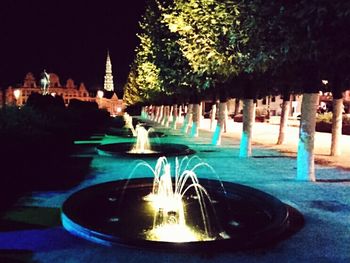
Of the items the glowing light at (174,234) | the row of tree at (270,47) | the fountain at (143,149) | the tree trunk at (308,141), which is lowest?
the glowing light at (174,234)

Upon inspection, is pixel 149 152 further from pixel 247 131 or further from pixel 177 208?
pixel 177 208

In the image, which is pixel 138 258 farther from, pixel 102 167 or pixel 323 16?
pixel 102 167

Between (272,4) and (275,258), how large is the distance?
4163 millimetres

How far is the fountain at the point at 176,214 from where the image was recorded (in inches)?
251

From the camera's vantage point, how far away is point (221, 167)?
13609 mm

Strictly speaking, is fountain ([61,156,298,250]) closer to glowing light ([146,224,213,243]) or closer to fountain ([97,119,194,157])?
glowing light ([146,224,213,243])

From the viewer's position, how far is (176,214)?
27.3 ft

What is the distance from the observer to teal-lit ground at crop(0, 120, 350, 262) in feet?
19.2

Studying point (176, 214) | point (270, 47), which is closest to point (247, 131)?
point (270, 47)

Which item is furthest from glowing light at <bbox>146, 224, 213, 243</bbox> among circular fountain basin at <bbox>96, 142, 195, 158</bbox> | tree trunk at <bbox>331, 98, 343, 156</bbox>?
tree trunk at <bbox>331, 98, 343, 156</bbox>

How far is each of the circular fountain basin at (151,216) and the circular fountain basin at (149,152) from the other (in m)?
5.18

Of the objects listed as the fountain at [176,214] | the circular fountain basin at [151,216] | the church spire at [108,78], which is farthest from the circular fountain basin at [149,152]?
the church spire at [108,78]

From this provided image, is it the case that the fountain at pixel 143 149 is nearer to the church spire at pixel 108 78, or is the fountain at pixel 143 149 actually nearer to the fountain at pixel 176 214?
the fountain at pixel 176 214

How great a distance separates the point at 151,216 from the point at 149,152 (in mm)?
9244
